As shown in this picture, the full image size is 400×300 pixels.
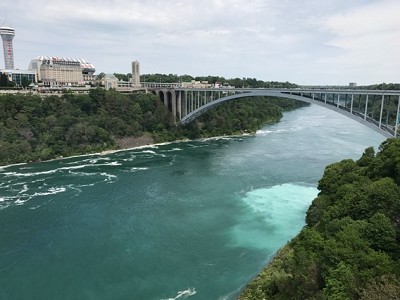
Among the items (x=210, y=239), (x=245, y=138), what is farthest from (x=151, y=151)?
(x=210, y=239)

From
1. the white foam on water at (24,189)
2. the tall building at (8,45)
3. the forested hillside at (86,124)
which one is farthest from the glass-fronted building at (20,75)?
the white foam on water at (24,189)

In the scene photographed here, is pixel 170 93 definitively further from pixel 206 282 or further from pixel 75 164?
pixel 206 282

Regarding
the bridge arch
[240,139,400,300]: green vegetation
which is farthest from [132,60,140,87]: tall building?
[240,139,400,300]: green vegetation

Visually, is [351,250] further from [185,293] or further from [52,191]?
[52,191]

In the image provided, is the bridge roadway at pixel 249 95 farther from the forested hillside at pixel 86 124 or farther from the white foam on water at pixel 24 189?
the white foam on water at pixel 24 189

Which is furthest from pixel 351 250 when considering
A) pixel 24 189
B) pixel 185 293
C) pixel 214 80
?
pixel 214 80

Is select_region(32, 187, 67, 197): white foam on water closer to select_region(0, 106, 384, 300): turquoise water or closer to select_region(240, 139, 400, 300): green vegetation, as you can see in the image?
select_region(0, 106, 384, 300): turquoise water
